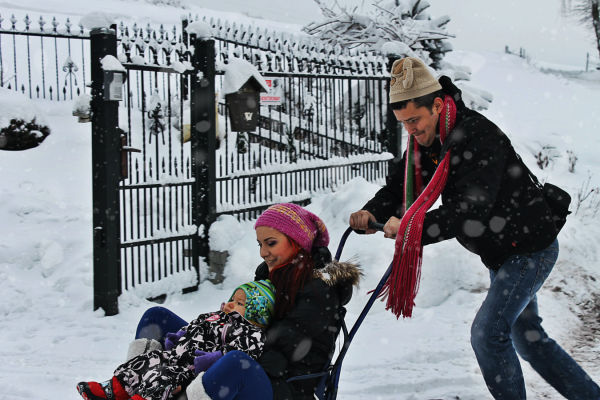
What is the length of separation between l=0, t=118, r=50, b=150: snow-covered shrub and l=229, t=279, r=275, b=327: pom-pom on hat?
10118mm

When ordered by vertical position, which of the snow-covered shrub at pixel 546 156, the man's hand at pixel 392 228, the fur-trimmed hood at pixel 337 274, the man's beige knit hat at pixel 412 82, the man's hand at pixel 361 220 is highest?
the man's beige knit hat at pixel 412 82

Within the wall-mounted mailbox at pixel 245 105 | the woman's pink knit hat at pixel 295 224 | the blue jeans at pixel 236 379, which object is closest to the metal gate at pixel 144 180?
the wall-mounted mailbox at pixel 245 105

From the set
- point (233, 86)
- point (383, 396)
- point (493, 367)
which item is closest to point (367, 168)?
point (233, 86)

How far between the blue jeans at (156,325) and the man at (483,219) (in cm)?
117

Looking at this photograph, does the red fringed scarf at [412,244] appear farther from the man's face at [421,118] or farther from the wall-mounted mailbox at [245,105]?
the wall-mounted mailbox at [245,105]

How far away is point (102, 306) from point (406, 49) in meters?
6.46

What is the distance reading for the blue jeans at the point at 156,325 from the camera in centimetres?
321

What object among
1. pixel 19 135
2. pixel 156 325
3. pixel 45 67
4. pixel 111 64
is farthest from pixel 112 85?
pixel 45 67

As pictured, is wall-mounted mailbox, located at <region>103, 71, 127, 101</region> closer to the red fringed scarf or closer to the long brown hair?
the long brown hair

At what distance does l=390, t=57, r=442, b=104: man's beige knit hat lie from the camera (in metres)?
3.14

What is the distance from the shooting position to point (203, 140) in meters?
7.38

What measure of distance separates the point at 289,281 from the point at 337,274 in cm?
24

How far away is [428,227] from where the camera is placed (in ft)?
9.64

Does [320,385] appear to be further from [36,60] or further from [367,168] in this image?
[36,60]
